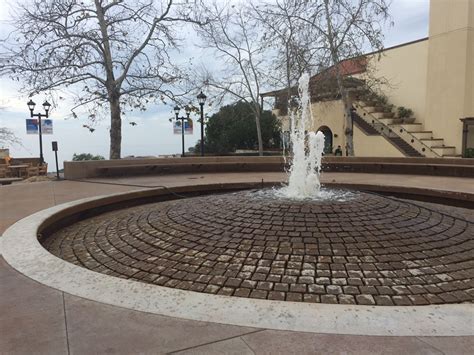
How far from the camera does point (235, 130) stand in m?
35.9

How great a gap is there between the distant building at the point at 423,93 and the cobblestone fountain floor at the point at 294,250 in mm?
15768

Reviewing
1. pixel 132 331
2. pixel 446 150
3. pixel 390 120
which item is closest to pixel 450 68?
pixel 446 150

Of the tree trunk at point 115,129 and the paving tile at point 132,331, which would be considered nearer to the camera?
the paving tile at point 132,331

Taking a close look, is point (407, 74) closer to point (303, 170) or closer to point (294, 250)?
point (303, 170)

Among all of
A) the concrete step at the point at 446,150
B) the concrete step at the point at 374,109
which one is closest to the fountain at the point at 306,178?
the concrete step at the point at 446,150

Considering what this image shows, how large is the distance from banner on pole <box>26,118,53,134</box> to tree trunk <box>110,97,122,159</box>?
735cm

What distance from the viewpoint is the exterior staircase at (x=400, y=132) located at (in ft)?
80.8

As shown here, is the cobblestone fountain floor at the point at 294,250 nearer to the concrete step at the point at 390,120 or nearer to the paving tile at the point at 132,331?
the paving tile at the point at 132,331

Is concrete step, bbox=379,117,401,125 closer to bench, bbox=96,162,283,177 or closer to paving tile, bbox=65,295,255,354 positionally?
bench, bbox=96,162,283,177

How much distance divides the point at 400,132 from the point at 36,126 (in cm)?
2407

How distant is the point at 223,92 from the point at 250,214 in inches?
796

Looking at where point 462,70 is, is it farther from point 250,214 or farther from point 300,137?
point 250,214

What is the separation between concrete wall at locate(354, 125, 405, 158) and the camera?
1072 inches

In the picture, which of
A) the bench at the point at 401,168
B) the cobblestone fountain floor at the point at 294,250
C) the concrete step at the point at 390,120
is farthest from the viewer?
the concrete step at the point at 390,120
